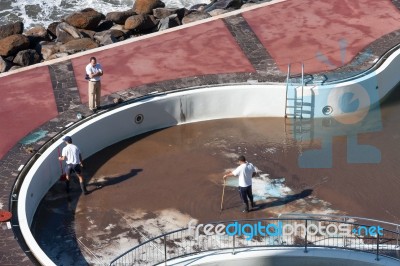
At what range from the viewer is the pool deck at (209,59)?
82.2 feet

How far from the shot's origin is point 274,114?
86.1 feet

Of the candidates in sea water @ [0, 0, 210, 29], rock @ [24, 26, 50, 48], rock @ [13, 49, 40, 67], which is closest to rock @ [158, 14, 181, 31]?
rock @ [24, 26, 50, 48]

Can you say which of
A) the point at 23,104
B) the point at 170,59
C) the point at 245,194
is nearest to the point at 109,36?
the point at 170,59

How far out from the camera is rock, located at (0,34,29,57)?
31.5 meters

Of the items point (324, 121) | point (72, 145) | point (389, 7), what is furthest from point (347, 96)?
point (72, 145)

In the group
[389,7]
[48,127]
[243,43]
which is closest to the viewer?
[48,127]

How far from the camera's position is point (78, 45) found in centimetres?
3153

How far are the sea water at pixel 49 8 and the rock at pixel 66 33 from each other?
5.69 meters

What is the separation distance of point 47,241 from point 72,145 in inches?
99.7

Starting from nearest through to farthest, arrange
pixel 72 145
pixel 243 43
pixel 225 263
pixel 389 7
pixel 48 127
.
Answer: pixel 225 263, pixel 72 145, pixel 48 127, pixel 243 43, pixel 389 7

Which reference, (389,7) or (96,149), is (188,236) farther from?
(389,7)

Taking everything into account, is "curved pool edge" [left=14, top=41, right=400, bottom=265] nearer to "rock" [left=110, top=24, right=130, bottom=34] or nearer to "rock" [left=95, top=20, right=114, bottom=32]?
"rock" [left=110, top=24, right=130, bottom=34]

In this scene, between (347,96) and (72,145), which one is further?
(347,96)

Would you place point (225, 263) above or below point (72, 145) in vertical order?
below
